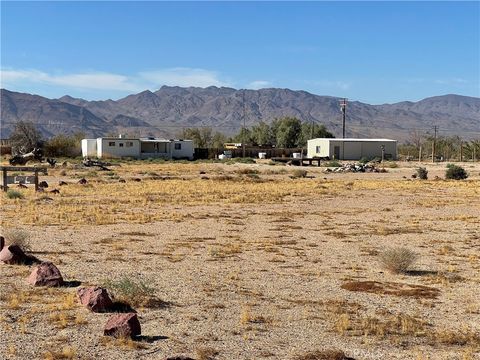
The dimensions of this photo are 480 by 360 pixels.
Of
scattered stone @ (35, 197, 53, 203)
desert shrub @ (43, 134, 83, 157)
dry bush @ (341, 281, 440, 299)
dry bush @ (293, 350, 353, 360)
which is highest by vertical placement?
desert shrub @ (43, 134, 83, 157)

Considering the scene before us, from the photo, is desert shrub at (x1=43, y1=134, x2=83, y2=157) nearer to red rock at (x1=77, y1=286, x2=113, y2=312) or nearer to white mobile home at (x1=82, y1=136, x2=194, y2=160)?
white mobile home at (x1=82, y1=136, x2=194, y2=160)

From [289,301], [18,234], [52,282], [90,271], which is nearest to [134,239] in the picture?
[18,234]

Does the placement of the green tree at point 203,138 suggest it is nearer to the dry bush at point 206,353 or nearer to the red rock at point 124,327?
the red rock at point 124,327

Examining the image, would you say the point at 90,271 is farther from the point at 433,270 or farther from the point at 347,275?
the point at 433,270

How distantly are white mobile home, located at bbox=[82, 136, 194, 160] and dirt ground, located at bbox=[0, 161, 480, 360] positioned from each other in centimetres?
6360

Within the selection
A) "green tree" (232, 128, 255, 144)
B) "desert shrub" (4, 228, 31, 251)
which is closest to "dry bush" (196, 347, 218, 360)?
"desert shrub" (4, 228, 31, 251)

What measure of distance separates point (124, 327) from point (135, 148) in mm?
83321

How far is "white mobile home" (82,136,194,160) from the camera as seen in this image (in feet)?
292

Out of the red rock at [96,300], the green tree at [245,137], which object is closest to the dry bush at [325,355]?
the red rock at [96,300]

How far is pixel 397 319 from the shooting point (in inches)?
378

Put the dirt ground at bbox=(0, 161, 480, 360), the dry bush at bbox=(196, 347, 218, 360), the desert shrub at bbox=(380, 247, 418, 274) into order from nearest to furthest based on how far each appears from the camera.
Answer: the dry bush at bbox=(196, 347, 218, 360), the dirt ground at bbox=(0, 161, 480, 360), the desert shrub at bbox=(380, 247, 418, 274)

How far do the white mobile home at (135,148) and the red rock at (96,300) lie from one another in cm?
7873

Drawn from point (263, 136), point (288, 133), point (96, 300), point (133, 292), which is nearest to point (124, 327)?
point (96, 300)

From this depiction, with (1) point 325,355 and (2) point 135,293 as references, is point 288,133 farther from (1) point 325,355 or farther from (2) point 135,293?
(1) point 325,355
